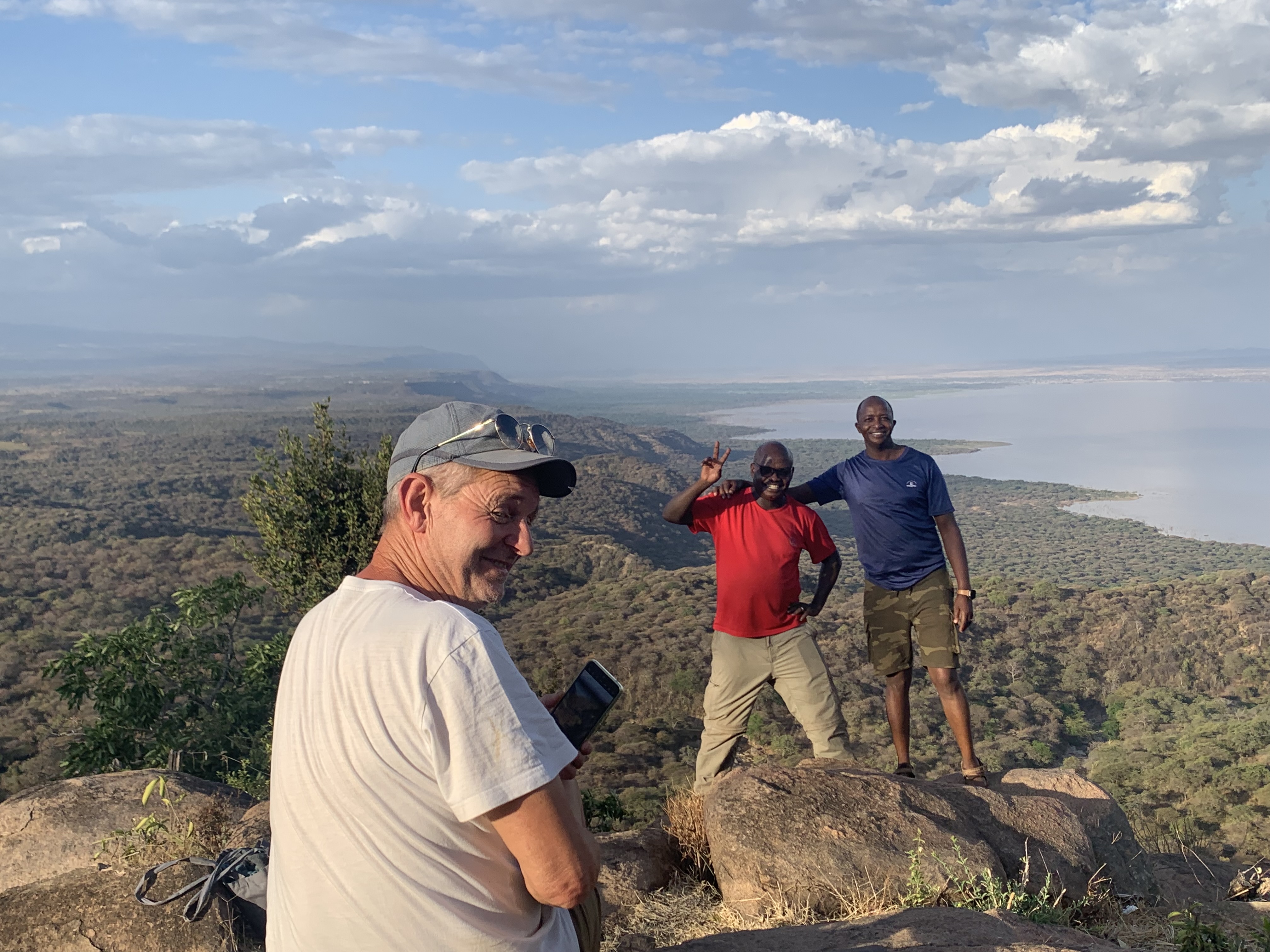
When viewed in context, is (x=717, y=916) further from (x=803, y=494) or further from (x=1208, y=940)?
(x=803, y=494)

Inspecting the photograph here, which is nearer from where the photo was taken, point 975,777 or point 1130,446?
point 975,777

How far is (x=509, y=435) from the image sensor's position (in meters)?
1.99

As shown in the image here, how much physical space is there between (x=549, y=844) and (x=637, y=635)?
2743 cm

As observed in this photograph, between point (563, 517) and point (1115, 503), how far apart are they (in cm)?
5962

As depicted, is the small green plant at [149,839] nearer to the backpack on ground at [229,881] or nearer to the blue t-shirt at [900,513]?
the backpack on ground at [229,881]

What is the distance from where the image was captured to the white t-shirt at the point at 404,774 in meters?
1.59

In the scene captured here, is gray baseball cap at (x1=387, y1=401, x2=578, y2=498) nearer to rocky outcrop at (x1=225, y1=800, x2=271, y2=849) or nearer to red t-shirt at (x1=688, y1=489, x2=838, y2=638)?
rocky outcrop at (x1=225, y1=800, x2=271, y2=849)

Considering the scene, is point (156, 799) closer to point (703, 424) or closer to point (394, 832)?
point (394, 832)

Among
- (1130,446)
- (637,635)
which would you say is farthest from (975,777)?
(1130,446)

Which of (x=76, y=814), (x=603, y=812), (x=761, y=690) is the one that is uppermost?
(x=761, y=690)

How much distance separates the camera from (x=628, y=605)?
3262 cm

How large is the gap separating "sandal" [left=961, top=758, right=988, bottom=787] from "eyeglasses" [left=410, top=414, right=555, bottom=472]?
403cm

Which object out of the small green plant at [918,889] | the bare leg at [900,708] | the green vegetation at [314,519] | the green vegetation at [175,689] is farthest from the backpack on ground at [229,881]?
the green vegetation at [314,519]

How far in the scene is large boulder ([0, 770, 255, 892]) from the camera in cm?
488
